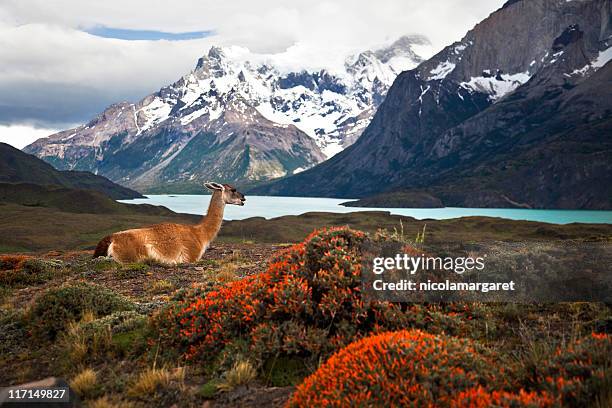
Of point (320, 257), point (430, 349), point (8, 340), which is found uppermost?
point (320, 257)

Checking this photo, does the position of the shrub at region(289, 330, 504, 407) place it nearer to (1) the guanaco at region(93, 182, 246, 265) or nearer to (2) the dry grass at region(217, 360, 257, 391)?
(2) the dry grass at region(217, 360, 257, 391)

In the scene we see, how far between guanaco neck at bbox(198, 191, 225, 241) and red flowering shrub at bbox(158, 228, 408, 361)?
32.8 feet

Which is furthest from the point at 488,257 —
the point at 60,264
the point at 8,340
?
the point at 60,264

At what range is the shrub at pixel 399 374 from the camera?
17.2 ft

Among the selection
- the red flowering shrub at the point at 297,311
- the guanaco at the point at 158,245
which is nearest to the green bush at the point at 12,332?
the red flowering shrub at the point at 297,311

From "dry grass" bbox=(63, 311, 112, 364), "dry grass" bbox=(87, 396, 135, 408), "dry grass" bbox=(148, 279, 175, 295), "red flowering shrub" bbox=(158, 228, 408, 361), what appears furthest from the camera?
"dry grass" bbox=(148, 279, 175, 295)

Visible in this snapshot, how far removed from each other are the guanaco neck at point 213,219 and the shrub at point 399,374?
44.5ft

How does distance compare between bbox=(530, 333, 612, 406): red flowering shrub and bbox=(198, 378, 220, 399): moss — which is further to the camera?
bbox=(198, 378, 220, 399): moss

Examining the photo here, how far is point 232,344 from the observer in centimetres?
761

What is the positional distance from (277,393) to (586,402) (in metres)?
3.71

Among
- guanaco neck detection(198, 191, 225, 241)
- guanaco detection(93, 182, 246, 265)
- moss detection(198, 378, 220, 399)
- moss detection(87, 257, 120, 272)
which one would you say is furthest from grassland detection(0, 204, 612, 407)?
guanaco neck detection(198, 191, 225, 241)

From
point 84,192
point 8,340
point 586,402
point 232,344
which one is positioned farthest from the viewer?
point 84,192

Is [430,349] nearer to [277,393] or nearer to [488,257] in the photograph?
[277,393]

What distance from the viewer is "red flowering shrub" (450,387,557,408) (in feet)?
15.6
